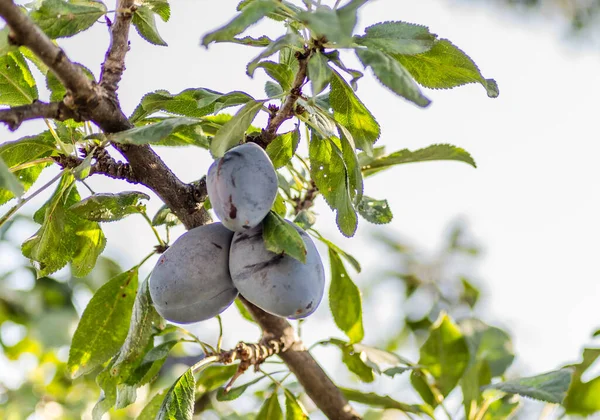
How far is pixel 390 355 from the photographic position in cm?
125

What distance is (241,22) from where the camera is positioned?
2.24 feet

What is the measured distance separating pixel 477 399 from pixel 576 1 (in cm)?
143

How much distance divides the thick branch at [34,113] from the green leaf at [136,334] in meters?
0.31

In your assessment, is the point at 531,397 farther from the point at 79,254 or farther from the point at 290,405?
the point at 79,254

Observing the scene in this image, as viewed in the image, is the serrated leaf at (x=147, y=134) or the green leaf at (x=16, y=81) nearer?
the serrated leaf at (x=147, y=134)

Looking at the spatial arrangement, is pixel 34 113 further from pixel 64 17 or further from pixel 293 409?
pixel 293 409

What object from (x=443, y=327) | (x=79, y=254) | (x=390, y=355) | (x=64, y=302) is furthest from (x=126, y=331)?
(x=64, y=302)

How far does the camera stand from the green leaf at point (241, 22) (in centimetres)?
68

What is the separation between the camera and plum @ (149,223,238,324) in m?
0.82

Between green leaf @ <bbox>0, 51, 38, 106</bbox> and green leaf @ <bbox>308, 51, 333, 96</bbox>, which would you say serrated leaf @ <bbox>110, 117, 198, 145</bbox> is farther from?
green leaf @ <bbox>0, 51, 38, 106</bbox>

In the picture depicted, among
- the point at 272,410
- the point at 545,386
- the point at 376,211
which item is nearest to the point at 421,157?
the point at 376,211

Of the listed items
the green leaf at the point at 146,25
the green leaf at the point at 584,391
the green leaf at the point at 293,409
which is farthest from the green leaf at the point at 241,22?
the green leaf at the point at 584,391

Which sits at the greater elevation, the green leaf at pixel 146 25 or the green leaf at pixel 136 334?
the green leaf at pixel 146 25

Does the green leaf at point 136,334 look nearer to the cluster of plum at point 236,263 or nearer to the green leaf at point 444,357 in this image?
the cluster of plum at point 236,263
